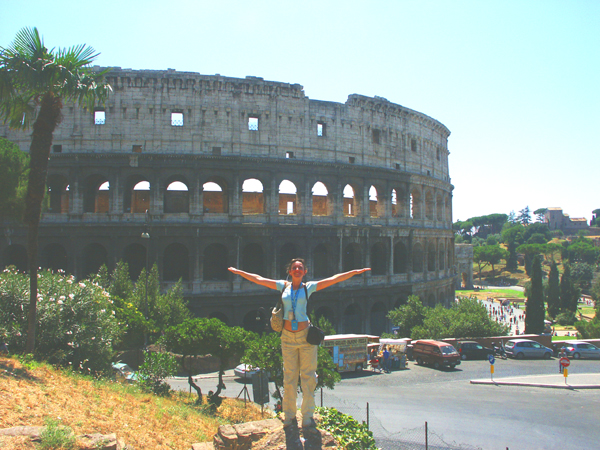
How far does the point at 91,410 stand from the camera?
883 cm

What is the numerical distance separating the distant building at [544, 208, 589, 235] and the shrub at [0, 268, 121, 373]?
159842 millimetres

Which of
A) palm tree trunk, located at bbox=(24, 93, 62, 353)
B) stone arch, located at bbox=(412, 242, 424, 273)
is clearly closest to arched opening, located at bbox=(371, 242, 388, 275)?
stone arch, located at bbox=(412, 242, 424, 273)

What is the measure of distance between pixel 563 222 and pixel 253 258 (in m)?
148

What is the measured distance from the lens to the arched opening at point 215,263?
28406 millimetres

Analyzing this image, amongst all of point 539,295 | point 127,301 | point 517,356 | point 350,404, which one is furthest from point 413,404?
point 539,295

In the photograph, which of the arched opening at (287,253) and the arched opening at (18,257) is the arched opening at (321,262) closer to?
the arched opening at (287,253)

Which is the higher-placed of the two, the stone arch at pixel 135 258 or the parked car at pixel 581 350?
the stone arch at pixel 135 258

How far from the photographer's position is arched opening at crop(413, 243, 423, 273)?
36188 millimetres

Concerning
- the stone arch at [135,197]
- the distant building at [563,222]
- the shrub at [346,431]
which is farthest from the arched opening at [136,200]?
the distant building at [563,222]

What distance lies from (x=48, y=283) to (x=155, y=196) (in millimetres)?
13199

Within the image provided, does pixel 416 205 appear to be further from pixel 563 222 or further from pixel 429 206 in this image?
pixel 563 222

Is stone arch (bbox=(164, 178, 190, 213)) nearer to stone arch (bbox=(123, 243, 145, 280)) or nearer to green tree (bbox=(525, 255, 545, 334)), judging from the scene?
stone arch (bbox=(123, 243, 145, 280))

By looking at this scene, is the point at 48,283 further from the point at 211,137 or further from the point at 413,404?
the point at 211,137

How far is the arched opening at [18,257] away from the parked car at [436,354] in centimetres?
2402
